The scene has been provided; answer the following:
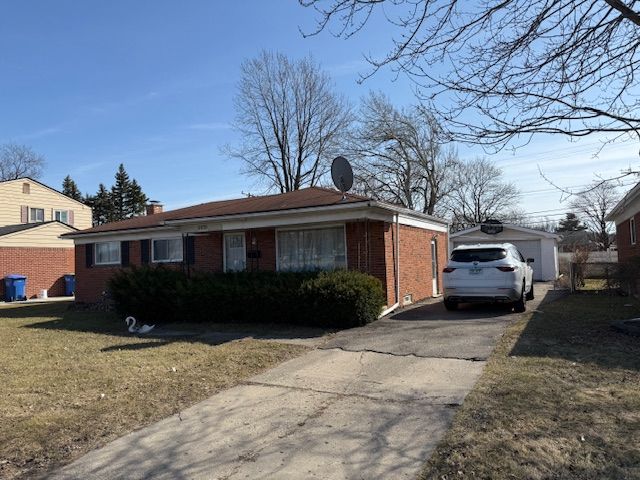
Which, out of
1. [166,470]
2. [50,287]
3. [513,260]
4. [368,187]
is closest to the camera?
[166,470]

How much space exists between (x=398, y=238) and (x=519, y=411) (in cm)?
927

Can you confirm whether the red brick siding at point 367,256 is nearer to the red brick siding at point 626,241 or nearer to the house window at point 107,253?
the house window at point 107,253

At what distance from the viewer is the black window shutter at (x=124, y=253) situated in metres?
19.1

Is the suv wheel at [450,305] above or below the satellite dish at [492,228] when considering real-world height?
below

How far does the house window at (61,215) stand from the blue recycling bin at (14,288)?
29.9 feet

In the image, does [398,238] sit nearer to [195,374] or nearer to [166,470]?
[195,374]

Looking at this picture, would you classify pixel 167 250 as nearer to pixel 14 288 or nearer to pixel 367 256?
pixel 367 256

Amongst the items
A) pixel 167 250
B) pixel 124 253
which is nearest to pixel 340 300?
pixel 167 250

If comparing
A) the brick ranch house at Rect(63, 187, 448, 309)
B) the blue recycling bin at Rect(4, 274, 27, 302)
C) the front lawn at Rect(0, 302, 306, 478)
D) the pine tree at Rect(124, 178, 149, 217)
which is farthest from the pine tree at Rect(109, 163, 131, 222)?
the front lawn at Rect(0, 302, 306, 478)

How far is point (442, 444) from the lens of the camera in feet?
14.3

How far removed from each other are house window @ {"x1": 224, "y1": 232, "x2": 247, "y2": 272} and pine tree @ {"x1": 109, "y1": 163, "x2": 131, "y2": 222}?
176 ft

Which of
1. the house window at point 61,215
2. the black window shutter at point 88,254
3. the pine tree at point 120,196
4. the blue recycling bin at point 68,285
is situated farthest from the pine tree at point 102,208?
the black window shutter at point 88,254

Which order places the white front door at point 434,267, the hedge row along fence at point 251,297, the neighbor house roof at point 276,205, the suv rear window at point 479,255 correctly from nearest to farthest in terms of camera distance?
the hedge row along fence at point 251,297 < the suv rear window at point 479,255 < the neighbor house roof at point 276,205 < the white front door at point 434,267

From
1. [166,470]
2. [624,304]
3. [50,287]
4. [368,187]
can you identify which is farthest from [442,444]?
[368,187]
